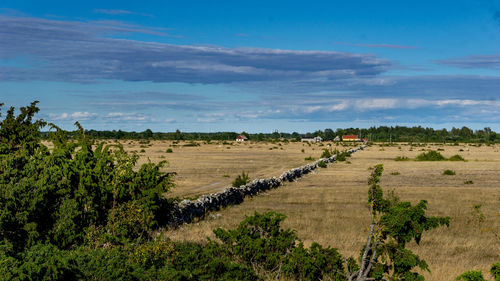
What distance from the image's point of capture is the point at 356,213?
2206 cm

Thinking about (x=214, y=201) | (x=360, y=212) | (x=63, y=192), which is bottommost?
(x=360, y=212)

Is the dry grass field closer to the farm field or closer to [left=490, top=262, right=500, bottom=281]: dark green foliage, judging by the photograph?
the farm field

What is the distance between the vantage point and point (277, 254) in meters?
9.97

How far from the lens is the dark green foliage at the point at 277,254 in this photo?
9.55 metres

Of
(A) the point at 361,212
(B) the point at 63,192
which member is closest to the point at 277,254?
(B) the point at 63,192

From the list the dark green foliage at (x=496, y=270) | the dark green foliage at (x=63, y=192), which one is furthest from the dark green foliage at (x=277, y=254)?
the dark green foliage at (x=63, y=192)

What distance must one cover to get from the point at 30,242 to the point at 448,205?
68.2ft

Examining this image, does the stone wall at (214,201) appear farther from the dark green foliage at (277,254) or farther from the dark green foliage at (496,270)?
the dark green foliage at (496,270)

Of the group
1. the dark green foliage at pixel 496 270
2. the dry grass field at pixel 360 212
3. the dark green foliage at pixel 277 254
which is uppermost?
the dark green foliage at pixel 496 270

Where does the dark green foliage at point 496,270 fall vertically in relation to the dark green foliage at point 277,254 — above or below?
above

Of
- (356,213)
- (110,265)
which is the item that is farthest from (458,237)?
(110,265)

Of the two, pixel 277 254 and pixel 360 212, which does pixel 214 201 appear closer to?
pixel 360 212

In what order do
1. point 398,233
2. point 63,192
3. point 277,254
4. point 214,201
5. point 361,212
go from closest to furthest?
1. point 398,233
2. point 277,254
3. point 63,192
4. point 361,212
5. point 214,201

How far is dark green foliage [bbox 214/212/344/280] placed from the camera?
9.55 metres
